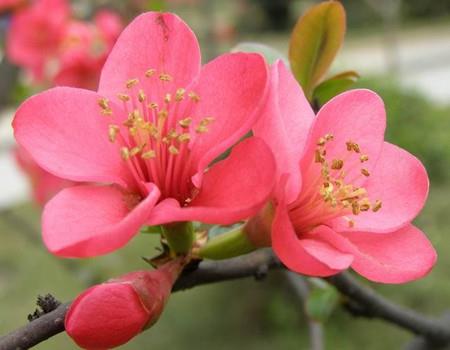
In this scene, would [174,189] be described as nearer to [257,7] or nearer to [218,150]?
[218,150]

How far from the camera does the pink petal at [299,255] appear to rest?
49 centimetres

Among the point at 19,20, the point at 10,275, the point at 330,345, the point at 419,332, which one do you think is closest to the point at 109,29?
the point at 19,20

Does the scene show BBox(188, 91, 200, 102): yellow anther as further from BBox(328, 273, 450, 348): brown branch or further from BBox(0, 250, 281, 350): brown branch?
BBox(328, 273, 450, 348): brown branch

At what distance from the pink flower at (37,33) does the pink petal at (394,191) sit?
1545 mm

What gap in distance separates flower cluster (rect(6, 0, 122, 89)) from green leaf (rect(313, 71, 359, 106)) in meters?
1.34

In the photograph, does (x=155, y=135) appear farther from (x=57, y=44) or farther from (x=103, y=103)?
(x=57, y=44)

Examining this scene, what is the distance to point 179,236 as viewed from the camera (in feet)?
1.92

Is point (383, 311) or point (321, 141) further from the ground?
point (321, 141)

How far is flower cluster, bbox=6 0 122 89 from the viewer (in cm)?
208

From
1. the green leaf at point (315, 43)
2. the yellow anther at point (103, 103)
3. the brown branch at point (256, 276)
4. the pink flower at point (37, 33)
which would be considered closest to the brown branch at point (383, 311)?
the brown branch at point (256, 276)

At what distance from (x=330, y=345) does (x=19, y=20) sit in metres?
2.22

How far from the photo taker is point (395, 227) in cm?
58

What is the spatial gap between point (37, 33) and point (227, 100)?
1.70 meters

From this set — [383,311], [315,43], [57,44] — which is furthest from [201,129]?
[57,44]
